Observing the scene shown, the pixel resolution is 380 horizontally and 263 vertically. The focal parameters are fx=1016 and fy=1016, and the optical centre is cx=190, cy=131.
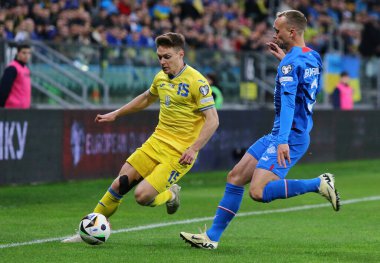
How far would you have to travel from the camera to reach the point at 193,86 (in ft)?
31.7

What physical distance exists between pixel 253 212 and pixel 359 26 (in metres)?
20.5

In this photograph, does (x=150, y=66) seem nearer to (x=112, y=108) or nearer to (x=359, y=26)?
(x=112, y=108)

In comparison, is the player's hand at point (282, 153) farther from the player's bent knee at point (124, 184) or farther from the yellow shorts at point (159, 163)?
the player's bent knee at point (124, 184)

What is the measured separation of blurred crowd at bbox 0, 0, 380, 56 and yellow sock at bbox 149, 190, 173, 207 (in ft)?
27.9

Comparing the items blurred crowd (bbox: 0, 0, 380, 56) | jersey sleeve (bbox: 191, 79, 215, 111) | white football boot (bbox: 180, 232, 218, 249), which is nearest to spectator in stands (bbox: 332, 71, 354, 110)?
blurred crowd (bbox: 0, 0, 380, 56)

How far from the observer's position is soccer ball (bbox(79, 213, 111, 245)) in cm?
925

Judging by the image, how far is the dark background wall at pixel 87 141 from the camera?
15.5 m

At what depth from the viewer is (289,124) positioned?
8555mm

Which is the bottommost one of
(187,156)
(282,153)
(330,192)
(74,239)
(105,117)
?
(74,239)

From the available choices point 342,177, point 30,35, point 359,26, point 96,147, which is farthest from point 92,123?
point 359,26

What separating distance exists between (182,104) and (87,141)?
756 centimetres

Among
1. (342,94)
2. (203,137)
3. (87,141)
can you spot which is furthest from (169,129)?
(342,94)

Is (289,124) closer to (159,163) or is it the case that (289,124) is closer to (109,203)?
(159,163)

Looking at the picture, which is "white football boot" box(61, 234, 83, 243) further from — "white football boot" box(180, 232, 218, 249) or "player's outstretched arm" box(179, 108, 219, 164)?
"player's outstretched arm" box(179, 108, 219, 164)
